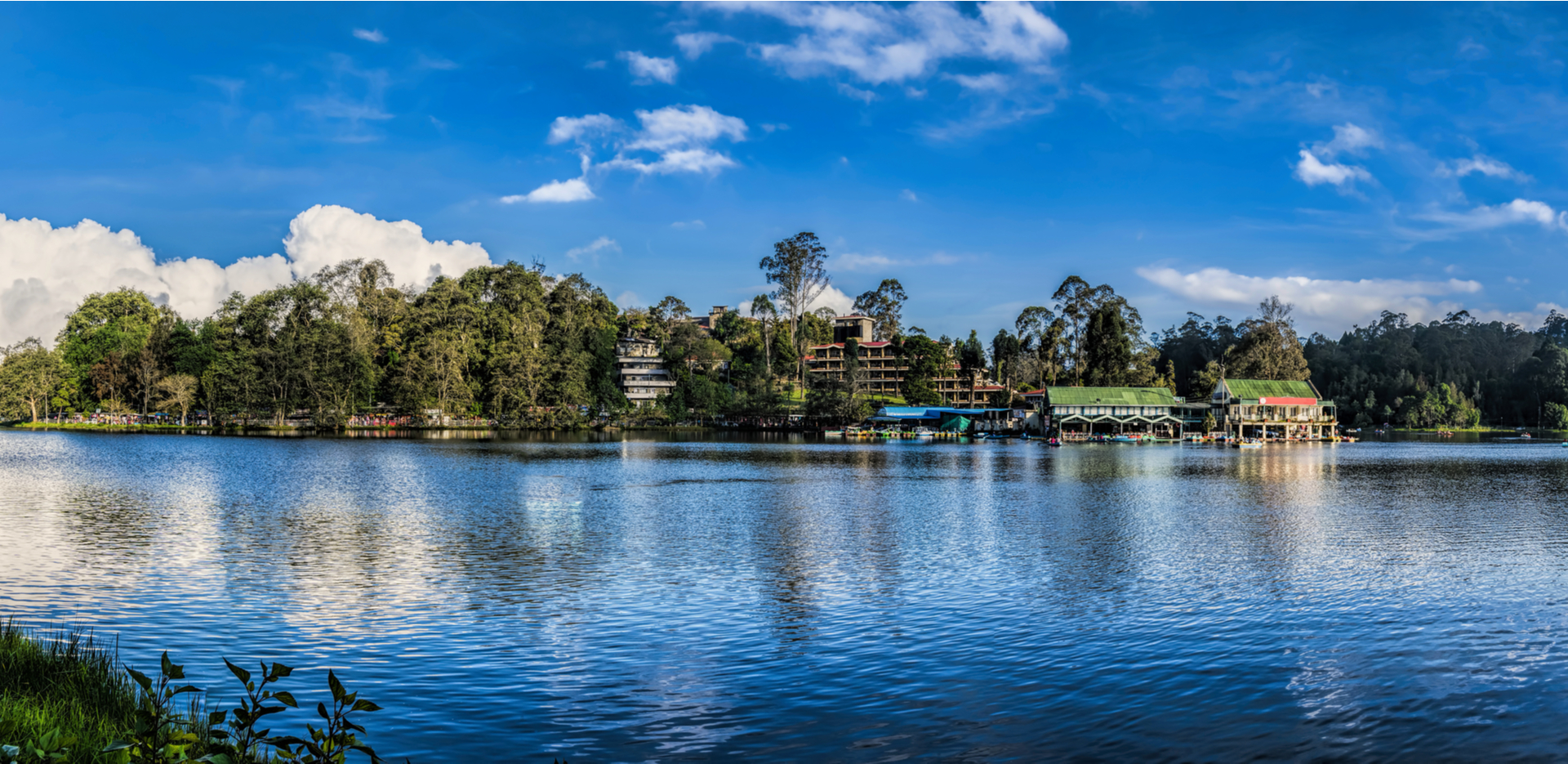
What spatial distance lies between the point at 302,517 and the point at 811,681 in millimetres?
23004

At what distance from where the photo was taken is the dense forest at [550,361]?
349 ft

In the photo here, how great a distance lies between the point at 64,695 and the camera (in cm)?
923

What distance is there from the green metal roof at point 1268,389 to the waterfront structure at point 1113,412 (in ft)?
24.5

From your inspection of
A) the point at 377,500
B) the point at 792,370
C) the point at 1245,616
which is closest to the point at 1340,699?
the point at 1245,616

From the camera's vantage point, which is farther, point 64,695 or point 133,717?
point 64,695

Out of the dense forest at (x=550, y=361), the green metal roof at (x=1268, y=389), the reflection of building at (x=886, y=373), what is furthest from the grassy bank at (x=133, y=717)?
the reflection of building at (x=886, y=373)

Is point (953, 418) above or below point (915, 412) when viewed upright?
below

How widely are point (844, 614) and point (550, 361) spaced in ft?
340

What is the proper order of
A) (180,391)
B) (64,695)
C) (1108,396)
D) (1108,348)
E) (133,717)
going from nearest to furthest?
(133,717) → (64,695) → (180,391) → (1108,396) → (1108,348)

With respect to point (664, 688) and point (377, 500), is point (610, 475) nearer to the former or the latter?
point (377, 500)

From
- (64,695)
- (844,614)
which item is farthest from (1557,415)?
(64,695)

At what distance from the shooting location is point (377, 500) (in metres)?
34.1

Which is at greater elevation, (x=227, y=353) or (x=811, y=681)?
(x=227, y=353)

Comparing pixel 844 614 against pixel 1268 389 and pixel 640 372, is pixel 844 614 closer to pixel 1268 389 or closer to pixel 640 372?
pixel 1268 389
